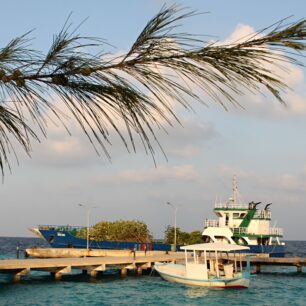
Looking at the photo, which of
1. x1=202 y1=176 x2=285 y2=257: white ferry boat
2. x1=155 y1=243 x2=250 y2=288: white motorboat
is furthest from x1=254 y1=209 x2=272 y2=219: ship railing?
x1=155 y1=243 x2=250 y2=288: white motorboat

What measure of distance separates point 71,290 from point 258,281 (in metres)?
14.5

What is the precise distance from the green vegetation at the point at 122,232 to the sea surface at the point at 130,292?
2407 cm

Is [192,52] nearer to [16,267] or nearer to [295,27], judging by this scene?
[295,27]

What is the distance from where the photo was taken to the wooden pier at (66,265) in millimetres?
32625

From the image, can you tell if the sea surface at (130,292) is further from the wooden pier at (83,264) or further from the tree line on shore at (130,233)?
the tree line on shore at (130,233)

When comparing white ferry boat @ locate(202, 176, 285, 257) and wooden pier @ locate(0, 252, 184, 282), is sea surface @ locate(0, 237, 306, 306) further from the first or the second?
white ferry boat @ locate(202, 176, 285, 257)

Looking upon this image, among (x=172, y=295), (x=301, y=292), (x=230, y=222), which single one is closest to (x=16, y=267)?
(x=172, y=295)

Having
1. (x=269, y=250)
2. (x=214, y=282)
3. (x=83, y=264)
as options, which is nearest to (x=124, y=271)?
(x=83, y=264)

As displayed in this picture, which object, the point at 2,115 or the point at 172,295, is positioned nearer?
the point at 2,115

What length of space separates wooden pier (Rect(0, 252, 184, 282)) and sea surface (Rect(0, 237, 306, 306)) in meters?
0.71

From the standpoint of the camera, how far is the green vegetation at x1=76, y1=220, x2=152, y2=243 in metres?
63.4

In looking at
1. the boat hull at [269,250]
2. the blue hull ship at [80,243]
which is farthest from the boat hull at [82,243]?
the boat hull at [269,250]

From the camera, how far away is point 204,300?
28688mm

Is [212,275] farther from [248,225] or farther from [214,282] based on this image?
[248,225]
